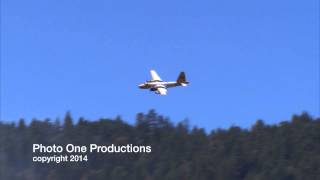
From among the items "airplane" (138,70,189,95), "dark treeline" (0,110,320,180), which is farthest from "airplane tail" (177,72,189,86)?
"dark treeline" (0,110,320,180)

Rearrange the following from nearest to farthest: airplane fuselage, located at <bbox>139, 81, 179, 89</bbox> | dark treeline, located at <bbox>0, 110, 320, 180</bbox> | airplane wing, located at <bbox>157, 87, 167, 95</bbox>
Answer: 1. airplane wing, located at <bbox>157, 87, 167, 95</bbox>
2. airplane fuselage, located at <bbox>139, 81, 179, 89</bbox>
3. dark treeline, located at <bbox>0, 110, 320, 180</bbox>

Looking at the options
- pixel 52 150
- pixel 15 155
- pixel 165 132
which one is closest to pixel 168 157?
pixel 165 132

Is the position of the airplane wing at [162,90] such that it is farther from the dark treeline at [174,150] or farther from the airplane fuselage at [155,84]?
the dark treeline at [174,150]

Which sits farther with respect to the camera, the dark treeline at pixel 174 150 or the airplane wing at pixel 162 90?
the dark treeline at pixel 174 150

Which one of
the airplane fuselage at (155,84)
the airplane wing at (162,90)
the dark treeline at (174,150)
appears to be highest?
the dark treeline at (174,150)

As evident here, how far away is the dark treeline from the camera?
283 ft

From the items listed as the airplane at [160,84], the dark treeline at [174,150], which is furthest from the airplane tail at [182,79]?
the dark treeline at [174,150]

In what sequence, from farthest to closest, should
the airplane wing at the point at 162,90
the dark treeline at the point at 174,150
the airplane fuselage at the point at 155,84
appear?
the dark treeline at the point at 174,150 < the airplane fuselage at the point at 155,84 < the airplane wing at the point at 162,90

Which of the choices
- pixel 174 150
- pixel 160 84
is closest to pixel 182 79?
pixel 160 84

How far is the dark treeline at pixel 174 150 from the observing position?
86.2 metres

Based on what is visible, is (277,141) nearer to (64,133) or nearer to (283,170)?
(283,170)

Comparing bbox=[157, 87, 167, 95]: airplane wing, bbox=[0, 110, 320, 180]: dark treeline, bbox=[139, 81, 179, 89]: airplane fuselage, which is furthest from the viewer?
bbox=[0, 110, 320, 180]: dark treeline

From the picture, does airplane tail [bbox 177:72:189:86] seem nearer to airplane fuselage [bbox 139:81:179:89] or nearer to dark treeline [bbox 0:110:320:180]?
airplane fuselage [bbox 139:81:179:89]

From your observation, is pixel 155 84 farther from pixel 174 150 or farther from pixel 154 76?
pixel 174 150
